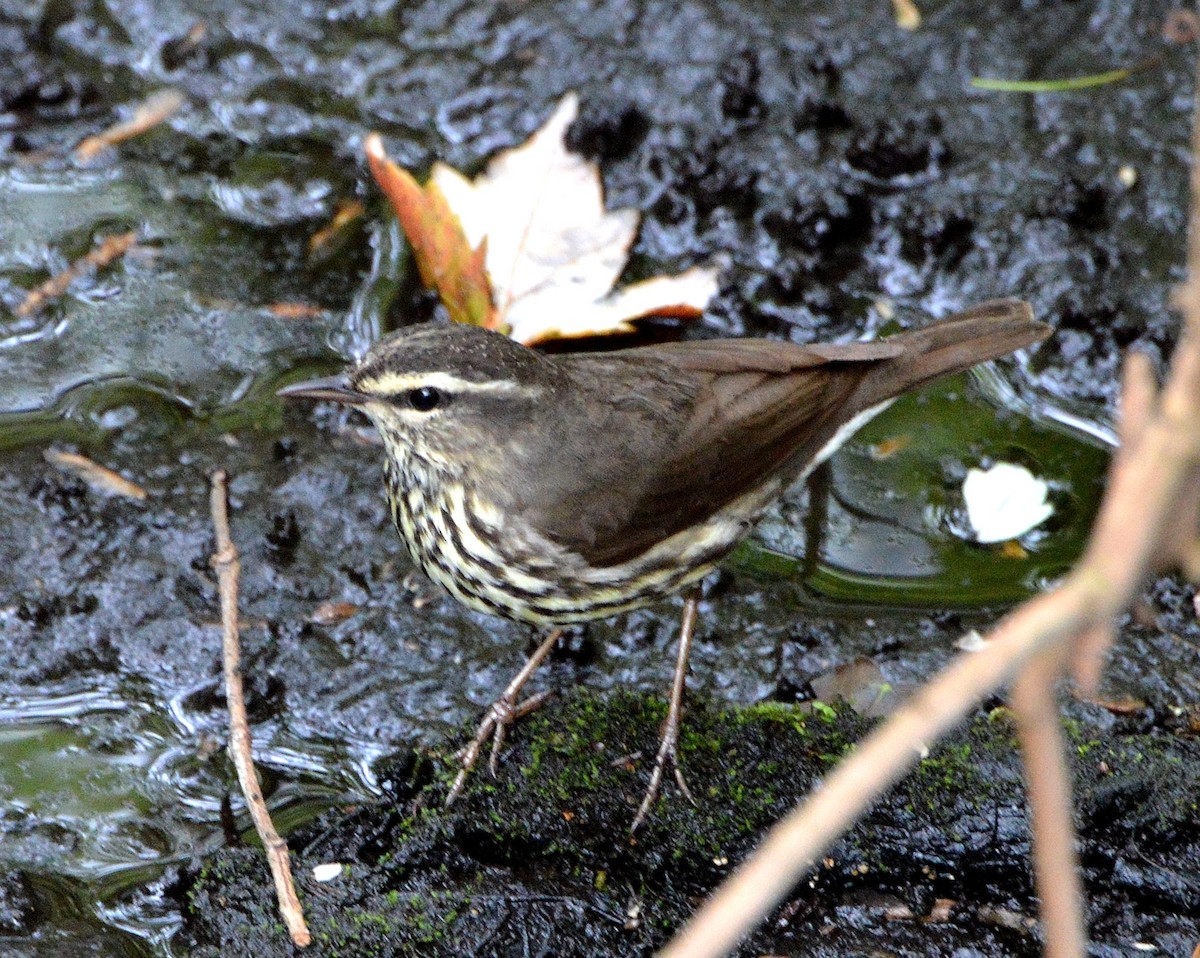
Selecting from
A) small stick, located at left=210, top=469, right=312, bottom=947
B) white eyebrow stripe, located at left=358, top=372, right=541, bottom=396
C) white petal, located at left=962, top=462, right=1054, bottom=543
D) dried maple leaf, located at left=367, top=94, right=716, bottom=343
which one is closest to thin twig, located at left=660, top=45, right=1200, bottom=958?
small stick, located at left=210, top=469, right=312, bottom=947

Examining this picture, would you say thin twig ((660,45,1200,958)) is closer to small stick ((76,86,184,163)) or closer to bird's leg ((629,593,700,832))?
bird's leg ((629,593,700,832))

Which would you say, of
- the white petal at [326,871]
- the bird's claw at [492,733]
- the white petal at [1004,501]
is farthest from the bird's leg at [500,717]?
the white petal at [1004,501]

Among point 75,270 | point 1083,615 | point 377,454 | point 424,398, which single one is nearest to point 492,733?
point 424,398

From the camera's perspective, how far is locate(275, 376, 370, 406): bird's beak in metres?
3.91

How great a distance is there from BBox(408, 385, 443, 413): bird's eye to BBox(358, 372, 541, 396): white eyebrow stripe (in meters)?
0.02

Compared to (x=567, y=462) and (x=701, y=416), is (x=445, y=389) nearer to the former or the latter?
(x=567, y=462)

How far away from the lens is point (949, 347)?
453 cm

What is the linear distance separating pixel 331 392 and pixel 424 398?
0.87ft

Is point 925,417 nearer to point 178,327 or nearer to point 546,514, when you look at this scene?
point 546,514

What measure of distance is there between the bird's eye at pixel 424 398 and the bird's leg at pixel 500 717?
0.84 meters

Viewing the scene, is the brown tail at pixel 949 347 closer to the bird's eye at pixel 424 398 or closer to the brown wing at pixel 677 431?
the brown wing at pixel 677 431

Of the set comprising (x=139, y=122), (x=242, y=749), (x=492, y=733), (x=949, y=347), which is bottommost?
(x=492, y=733)

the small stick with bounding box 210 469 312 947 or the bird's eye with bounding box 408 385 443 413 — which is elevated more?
the bird's eye with bounding box 408 385 443 413

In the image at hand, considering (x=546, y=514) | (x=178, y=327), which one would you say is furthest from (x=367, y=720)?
(x=178, y=327)
